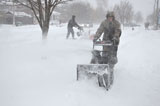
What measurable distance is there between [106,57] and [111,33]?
0.86m

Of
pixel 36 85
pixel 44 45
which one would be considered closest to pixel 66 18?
pixel 44 45

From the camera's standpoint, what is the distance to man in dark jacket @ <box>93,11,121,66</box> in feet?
16.8

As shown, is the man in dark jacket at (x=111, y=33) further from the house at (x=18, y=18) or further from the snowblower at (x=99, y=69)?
the house at (x=18, y=18)

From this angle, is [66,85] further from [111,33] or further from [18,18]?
[18,18]

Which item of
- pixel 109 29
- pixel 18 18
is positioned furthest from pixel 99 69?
pixel 18 18

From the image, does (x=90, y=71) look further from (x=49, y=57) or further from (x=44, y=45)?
(x=44, y=45)

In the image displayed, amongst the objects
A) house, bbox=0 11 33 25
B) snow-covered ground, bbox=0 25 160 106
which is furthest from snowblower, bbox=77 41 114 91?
house, bbox=0 11 33 25

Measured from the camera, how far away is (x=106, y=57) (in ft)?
17.1

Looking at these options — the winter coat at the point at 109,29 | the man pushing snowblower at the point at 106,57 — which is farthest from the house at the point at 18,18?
the man pushing snowblower at the point at 106,57

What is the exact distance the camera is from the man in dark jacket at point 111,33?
511 centimetres

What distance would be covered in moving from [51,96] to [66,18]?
6955 cm

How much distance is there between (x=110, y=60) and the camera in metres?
5.09

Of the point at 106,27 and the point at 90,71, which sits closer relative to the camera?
the point at 90,71

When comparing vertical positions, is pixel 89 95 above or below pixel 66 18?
below
